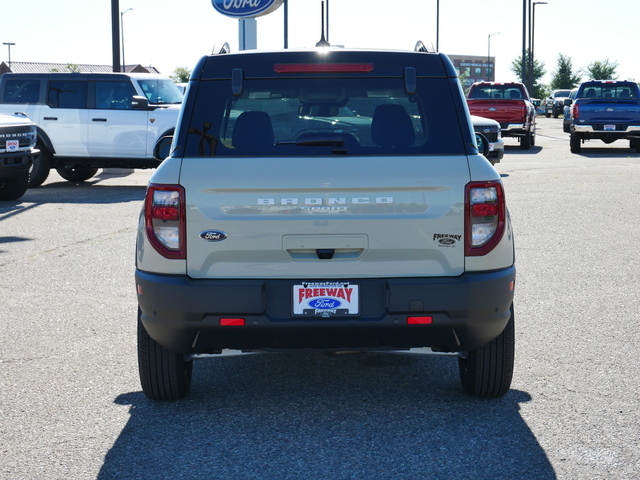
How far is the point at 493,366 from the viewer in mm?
4789

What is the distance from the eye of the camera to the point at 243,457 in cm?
410

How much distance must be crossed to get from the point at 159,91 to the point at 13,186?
12.5 feet

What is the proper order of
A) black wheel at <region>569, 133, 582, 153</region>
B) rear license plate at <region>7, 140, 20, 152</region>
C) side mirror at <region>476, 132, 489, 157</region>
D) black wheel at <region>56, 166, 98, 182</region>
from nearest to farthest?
side mirror at <region>476, 132, 489, 157</region> → rear license plate at <region>7, 140, 20, 152</region> → black wheel at <region>56, 166, 98, 182</region> → black wheel at <region>569, 133, 582, 153</region>

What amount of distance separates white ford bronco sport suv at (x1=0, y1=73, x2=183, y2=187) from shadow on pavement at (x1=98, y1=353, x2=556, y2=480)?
479 inches

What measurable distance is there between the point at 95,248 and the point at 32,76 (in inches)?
338

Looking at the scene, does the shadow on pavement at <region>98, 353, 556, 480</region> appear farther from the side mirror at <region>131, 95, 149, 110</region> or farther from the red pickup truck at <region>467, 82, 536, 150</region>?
the red pickup truck at <region>467, 82, 536, 150</region>

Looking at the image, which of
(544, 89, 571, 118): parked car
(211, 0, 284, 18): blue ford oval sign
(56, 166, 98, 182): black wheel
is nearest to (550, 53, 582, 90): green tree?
(544, 89, 571, 118): parked car

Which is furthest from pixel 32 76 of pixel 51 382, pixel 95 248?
pixel 51 382

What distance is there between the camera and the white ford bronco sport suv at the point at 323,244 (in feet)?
13.9

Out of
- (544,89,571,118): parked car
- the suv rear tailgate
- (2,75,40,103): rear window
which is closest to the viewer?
the suv rear tailgate

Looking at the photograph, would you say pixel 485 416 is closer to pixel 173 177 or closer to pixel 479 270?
pixel 479 270

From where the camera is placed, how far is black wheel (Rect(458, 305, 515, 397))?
4746mm

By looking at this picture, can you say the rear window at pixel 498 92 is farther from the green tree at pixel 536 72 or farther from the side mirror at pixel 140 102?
the green tree at pixel 536 72

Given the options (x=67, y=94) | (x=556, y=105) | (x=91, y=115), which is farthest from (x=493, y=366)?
(x=556, y=105)
